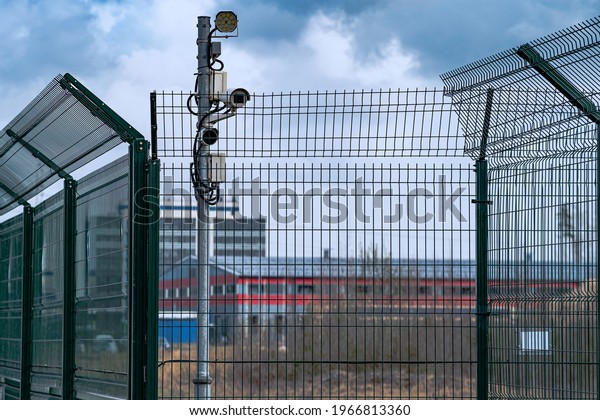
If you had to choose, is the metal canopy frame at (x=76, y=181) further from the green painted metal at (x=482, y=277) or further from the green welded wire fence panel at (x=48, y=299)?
the green painted metal at (x=482, y=277)

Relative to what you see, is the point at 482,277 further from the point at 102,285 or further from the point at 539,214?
the point at 102,285

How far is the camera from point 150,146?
8844 mm

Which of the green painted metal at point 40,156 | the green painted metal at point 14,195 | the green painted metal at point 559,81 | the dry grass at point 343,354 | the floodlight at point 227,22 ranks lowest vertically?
the dry grass at point 343,354

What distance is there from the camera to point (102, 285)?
8.99m

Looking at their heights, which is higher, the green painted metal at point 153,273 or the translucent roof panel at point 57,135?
the translucent roof panel at point 57,135

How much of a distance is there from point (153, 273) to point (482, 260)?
2968 millimetres

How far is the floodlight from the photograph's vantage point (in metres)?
10.3

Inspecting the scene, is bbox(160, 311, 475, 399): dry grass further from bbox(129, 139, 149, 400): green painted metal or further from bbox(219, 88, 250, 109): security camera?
bbox(219, 88, 250, 109): security camera

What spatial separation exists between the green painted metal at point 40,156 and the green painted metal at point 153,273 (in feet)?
4.67

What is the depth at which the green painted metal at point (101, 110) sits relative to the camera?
8.49 m

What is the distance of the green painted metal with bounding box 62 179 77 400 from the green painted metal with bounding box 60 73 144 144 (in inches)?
55.6

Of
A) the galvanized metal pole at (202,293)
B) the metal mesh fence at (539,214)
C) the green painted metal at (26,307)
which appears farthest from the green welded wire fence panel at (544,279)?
the green painted metal at (26,307)

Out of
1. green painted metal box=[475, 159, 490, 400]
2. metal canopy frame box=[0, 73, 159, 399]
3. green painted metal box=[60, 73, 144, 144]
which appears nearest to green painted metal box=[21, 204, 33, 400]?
metal canopy frame box=[0, 73, 159, 399]
